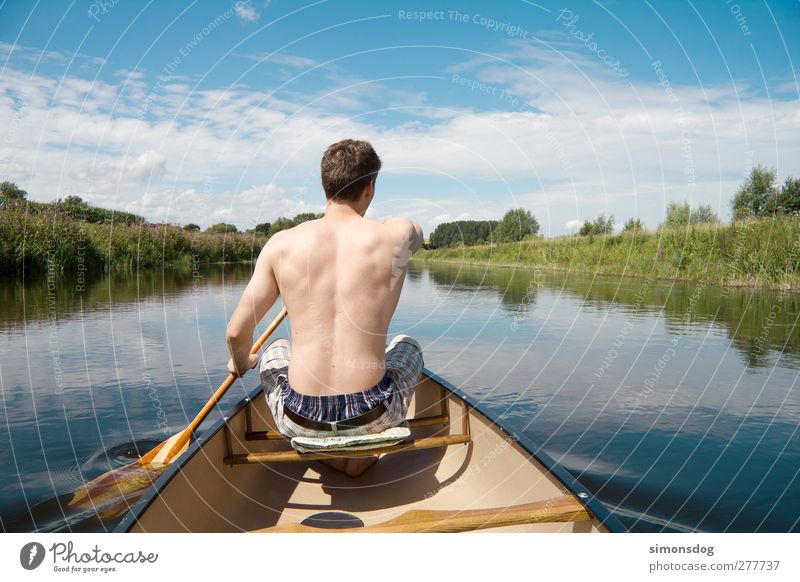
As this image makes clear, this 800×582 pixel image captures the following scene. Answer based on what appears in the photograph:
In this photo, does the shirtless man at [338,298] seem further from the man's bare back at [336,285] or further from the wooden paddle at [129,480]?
the wooden paddle at [129,480]

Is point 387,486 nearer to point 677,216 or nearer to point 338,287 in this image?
point 338,287

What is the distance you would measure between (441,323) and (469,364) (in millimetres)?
4369

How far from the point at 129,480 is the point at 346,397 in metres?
2.27

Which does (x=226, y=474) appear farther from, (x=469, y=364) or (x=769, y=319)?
(x=769, y=319)

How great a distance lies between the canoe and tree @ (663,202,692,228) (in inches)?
852

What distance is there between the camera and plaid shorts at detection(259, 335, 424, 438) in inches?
134

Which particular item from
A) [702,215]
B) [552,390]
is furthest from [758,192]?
[552,390]

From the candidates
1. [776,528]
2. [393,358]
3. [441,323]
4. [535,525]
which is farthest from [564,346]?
[535,525]

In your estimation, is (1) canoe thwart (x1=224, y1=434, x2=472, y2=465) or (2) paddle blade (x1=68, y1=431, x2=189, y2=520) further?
(2) paddle blade (x1=68, y1=431, x2=189, y2=520)

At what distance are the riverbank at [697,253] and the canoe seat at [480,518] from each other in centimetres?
1710

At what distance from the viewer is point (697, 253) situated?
68.9 feet

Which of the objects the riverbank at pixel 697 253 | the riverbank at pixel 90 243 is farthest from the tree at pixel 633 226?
the riverbank at pixel 90 243

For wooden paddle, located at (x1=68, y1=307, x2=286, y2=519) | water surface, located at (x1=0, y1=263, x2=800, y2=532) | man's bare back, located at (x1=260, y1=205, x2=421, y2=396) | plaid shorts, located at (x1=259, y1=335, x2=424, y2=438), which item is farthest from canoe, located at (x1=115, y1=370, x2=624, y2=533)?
water surface, located at (x1=0, y1=263, x2=800, y2=532)

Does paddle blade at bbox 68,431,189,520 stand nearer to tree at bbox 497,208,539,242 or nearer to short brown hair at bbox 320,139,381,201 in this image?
short brown hair at bbox 320,139,381,201
